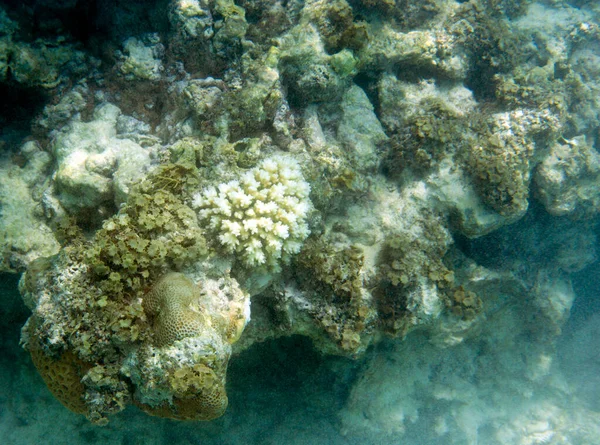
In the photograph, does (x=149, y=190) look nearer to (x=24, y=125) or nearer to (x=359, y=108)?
(x=24, y=125)

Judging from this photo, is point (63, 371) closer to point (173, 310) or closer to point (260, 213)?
point (173, 310)

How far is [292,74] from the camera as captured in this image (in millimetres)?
5273

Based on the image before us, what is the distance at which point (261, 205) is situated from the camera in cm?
401

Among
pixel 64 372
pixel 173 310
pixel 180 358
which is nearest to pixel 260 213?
pixel 173 310

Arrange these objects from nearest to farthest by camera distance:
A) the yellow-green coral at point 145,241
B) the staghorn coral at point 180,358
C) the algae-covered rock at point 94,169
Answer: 1. the staghorn coral at point 180,358
2. the yellow-green coral at point 145,241
3. the algae-covered rock at point 94,169

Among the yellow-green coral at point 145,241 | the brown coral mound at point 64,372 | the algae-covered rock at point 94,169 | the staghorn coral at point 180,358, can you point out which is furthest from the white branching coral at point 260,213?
the brown coral mound at point 64,372

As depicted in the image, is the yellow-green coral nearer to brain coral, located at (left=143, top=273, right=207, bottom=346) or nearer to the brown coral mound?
brain coral, located at (left=143, top=273, right=207, bottom=346)

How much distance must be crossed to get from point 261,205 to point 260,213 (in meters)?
0.09

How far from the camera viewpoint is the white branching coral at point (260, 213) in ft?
12.9

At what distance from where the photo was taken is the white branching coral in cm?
392

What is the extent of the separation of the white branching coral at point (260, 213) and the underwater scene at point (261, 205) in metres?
0.03

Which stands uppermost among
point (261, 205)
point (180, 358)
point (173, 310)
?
point (261, 205)

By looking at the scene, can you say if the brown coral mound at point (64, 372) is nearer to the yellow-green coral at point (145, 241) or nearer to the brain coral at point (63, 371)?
the brain coral at point (63, 371)

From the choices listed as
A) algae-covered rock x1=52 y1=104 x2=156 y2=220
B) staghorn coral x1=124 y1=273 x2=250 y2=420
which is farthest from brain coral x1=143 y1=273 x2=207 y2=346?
algae-covered rock x1=52 y1=104 x2=156 y2=220
